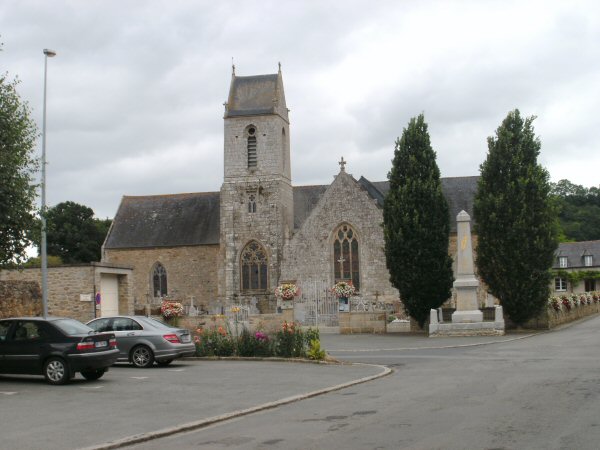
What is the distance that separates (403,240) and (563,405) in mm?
23528

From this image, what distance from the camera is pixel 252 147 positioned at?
51.6m

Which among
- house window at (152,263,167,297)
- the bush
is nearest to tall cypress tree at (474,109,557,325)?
the bush

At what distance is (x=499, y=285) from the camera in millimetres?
33812

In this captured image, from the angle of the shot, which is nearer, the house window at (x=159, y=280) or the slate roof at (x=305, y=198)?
the house window at (x=159, y=280)

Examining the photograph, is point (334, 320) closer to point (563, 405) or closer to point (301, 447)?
point (563, 405)

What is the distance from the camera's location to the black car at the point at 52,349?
1555 cm

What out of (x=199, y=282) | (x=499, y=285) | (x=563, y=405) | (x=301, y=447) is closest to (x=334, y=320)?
(x=499, y=285)

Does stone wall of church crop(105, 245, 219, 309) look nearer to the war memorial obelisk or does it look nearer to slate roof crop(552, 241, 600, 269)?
the war memorial obelisk

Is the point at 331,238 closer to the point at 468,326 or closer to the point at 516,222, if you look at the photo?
the point at 516,222

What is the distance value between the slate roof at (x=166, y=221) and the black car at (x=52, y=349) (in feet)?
121

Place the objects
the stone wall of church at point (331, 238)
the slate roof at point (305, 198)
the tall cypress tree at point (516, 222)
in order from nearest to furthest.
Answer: the tall cypress tree at point (516, 222), the stone wall of church at point (331, 238), the slate roof at point (305, 198)

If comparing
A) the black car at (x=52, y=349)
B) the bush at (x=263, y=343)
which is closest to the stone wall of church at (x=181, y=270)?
the bush at (x=263, y=343)

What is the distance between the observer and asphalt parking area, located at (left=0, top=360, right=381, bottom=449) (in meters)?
10.5

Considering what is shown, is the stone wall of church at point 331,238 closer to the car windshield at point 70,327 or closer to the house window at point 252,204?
the house window at point 252,204
